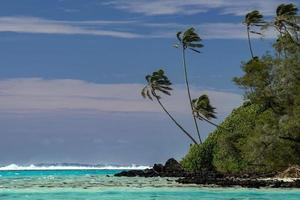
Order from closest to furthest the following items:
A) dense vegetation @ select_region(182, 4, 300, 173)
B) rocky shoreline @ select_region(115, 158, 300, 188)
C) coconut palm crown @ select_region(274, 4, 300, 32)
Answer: rocky shoreline @ select_region(115, 158, 300, 188), dense vegetation @ select_region(182, 4, 300, 173), coconut palm crown @ select_region(274, 4, 300, 32)

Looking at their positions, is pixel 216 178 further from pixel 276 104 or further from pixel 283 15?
pixel 283 15

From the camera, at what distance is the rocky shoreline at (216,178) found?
58.3 meters

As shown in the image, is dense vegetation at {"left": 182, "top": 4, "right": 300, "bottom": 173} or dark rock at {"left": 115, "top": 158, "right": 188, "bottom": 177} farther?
dark rock at {"left": 115, "top": 158, "right": 188, "bottom": 177}

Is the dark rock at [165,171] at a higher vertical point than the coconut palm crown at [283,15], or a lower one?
lower

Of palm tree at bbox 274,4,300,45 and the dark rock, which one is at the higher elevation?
palm tree at bbox 274,4,300,45

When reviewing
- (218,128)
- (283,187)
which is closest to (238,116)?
(218,128)

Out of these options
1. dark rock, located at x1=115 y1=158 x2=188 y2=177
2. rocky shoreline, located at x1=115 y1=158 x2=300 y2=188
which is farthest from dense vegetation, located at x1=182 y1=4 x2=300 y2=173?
dark rock, located at x1=115 y1=158 x2=188 y2=177

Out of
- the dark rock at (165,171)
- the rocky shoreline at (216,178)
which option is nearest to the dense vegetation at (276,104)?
the rocky shoreline at (216,178)

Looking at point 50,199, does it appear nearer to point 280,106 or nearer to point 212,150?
point 280,106

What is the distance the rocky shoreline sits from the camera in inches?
2295

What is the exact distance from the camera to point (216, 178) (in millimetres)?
70000

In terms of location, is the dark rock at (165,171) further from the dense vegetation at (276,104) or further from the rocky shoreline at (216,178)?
the dense vegetation at (276,104)

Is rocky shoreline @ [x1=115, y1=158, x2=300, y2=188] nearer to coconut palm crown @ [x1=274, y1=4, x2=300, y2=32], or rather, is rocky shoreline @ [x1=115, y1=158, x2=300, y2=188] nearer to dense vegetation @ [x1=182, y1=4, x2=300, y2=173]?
dense vegetation @ [x1=182, y1=4, x2=300, y2=173]

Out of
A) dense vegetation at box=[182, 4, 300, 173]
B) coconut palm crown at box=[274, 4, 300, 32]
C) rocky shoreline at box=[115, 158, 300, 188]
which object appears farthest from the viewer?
coconut palm crown at box=[274, 4, 300, 32]
